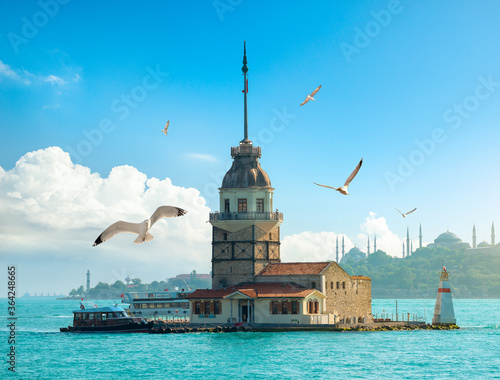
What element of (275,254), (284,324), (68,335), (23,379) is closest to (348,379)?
(23,379)

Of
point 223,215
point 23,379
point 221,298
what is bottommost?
point 23,379

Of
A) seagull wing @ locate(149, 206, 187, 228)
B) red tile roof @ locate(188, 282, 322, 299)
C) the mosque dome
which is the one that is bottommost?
red tile roof @ locate(188, 282, 322, 299)

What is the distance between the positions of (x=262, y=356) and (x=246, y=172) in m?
24.9

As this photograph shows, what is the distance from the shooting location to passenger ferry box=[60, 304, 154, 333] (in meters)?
80.6

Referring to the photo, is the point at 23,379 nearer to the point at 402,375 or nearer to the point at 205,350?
the point at 205,350

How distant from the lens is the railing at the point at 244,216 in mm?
79562

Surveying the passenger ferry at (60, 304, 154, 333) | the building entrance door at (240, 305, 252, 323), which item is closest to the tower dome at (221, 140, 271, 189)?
the building entrance door at (240, 305, 252, 323)

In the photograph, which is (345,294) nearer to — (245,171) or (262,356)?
(245,171)

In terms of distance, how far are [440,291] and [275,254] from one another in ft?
53.1

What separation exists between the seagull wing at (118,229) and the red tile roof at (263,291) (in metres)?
42.1

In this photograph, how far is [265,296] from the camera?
74812mm

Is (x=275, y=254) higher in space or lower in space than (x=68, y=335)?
higher

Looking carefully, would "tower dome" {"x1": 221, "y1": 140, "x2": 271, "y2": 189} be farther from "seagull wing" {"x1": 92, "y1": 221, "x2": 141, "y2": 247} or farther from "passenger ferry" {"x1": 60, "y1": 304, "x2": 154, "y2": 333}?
"seagull wing" {"x1": 92, "y1": 221, "x2": 141, "y2": 247}

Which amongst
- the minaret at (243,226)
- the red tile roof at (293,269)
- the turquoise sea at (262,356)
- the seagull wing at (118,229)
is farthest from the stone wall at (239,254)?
the seagull wing at (118,229)
